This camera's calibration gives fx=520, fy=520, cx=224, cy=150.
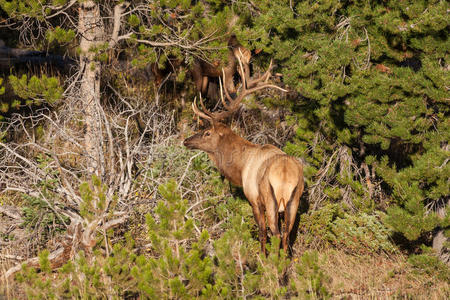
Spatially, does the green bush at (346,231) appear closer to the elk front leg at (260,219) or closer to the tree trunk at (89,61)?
the elk front leg at (260,219)

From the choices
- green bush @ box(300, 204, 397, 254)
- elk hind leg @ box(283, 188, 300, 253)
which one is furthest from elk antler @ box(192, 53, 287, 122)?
green bush @ box(300, 204, 397, 254)

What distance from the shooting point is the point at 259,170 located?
20.6 feet

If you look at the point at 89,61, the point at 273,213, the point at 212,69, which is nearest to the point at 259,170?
the point at 273,213

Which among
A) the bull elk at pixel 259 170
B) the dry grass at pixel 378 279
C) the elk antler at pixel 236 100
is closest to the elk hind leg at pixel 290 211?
the bull elk at pixel 259 170

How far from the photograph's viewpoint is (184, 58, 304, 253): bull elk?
→ 5973mm

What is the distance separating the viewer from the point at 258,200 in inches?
246

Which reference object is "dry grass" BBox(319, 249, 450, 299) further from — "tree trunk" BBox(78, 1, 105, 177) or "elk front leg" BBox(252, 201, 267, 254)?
"tree trunk" BBox(78, 1, 105, 177)

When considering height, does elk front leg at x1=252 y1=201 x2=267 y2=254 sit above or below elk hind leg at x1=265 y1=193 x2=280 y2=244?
below

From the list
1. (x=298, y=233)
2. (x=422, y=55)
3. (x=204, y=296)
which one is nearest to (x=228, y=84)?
(x=298, y=233)

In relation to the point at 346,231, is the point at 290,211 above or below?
above

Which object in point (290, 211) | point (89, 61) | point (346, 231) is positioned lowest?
point (346, 231)

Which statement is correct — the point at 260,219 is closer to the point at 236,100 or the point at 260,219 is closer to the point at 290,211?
the point at 290,211

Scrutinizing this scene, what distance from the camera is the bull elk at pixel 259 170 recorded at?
597 centimetres

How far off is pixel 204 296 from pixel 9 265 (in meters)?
2.96
